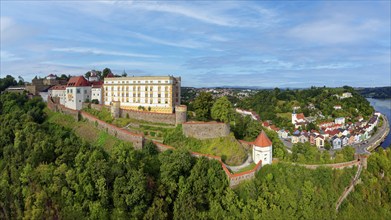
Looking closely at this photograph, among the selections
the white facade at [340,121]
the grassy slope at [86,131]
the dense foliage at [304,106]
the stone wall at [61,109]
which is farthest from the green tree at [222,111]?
the white facade at [340,121]

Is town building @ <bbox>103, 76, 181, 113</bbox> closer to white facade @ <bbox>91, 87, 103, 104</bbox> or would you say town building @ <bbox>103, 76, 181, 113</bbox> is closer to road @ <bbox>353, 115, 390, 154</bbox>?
white facade @ <bbox>91, 87, 103, 104</bbox>

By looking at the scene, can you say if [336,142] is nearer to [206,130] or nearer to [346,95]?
[206,130]

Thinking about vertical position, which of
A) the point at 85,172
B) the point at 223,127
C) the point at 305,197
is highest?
the point at 223,127

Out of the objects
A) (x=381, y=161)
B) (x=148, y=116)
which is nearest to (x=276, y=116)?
(x=381, y=161)

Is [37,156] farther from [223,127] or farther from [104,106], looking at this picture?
[223,127]

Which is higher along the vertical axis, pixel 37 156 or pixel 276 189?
pixel 37 156

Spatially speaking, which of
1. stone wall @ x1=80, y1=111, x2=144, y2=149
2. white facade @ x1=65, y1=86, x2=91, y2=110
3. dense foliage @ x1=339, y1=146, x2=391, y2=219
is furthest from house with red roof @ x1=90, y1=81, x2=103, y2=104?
dense foliage @ x1=339, y1=146, x2=391, y2=219
